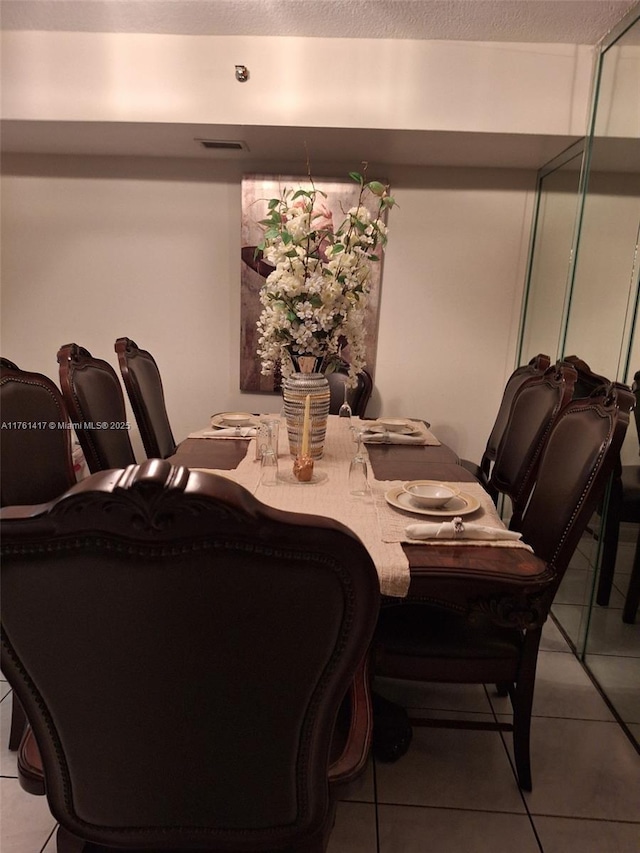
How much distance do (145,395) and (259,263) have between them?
1.27 meters

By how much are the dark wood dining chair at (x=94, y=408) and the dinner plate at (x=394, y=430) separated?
105cm

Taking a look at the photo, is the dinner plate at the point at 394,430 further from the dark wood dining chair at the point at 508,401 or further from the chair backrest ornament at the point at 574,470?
the chair backrest ornament at the point at 574,470

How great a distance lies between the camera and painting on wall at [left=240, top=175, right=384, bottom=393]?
3.19m

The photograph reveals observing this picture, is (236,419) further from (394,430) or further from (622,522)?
(622,522)

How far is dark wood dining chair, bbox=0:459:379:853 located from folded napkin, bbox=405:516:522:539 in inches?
24.4

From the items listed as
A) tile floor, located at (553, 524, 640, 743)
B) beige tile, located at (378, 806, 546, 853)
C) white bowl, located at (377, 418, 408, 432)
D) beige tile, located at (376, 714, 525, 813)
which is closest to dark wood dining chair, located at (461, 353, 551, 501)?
white bowl, located at (377, 418, 408, 432)

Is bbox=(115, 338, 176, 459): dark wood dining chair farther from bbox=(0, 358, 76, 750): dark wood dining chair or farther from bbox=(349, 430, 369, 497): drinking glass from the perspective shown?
bbox=(349, 430, 369, 497): drinking glass

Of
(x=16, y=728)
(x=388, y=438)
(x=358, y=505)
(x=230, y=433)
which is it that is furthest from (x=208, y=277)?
(x=16, y=728)

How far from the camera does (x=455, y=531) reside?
1.35 meters

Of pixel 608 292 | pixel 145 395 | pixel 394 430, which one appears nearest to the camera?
pixel 608 292

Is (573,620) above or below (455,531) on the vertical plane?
below

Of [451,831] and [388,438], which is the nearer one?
[451,831]

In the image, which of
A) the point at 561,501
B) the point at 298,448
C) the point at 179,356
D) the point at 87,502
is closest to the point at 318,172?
the point at 179,356

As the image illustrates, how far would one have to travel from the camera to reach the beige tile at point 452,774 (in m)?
1.53
